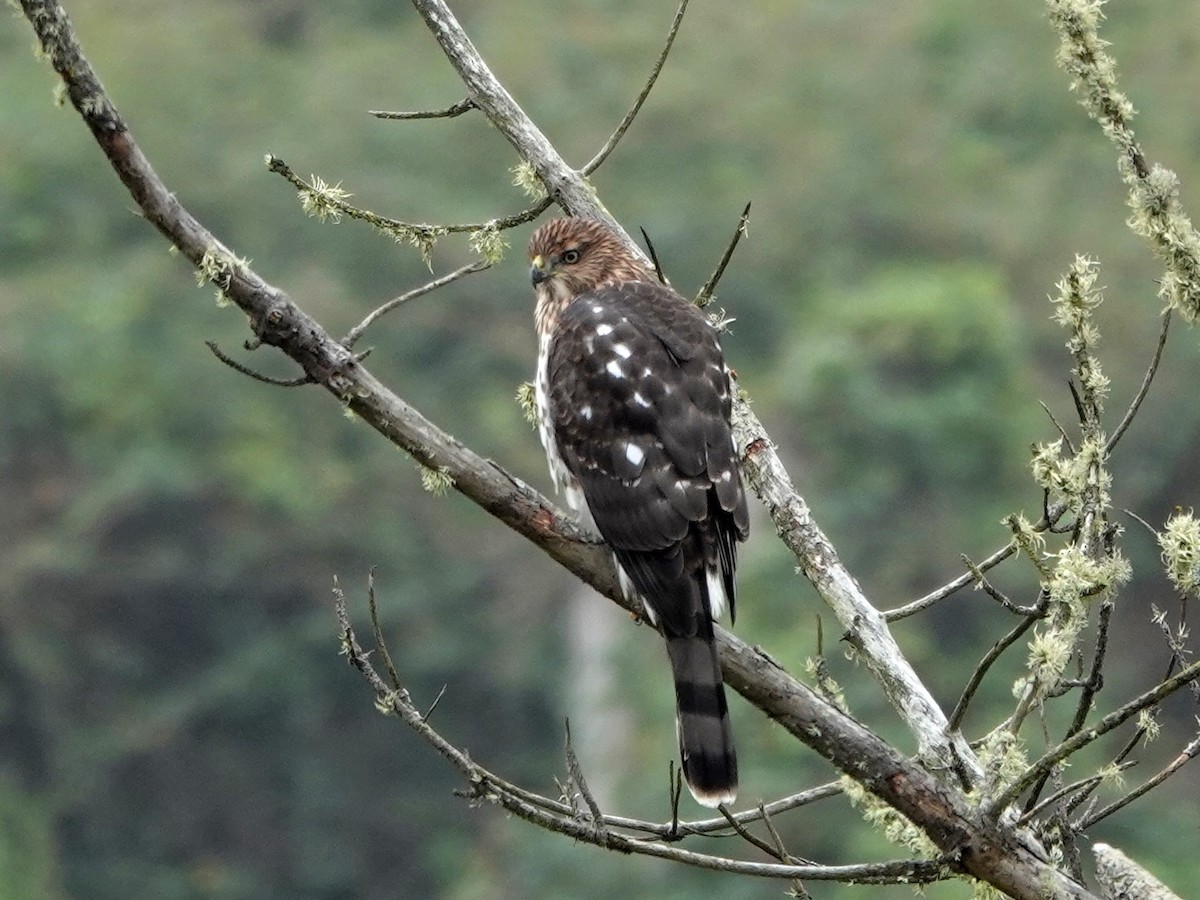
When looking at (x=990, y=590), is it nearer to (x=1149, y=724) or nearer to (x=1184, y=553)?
(x=1149, y=724)

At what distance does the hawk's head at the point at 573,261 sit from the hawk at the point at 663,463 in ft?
1.33

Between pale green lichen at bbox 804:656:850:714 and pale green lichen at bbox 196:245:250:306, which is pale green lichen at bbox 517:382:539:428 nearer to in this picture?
pale green lichen at bbox 804:656:850:714

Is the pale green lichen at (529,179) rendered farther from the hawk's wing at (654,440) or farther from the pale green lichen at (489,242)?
the hawk's wing at (654,440)

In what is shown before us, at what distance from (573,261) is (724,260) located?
154 centimetres

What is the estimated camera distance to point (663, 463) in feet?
13.3

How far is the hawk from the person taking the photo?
3588 millimetres

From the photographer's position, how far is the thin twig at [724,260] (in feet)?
11.6

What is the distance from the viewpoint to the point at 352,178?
100 ft

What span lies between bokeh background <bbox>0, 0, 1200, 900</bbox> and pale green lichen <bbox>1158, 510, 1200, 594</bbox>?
17.4m

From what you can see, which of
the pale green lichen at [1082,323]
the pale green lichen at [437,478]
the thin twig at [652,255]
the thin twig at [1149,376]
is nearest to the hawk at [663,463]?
the thin twig at [652,255]

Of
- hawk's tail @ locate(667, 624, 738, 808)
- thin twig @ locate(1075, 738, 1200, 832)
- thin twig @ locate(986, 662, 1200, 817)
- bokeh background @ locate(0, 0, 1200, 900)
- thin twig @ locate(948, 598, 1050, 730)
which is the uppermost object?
bokeh background @ locate(0, 0, 1200, 900)

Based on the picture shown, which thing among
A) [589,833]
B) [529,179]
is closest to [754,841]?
[589,833]

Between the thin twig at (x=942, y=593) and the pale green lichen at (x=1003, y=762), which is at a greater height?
the thin twig at (x=942, y=593)

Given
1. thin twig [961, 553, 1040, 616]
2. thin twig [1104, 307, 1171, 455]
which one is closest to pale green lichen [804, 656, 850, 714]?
thin twig [961, 553, 1040, 616]
